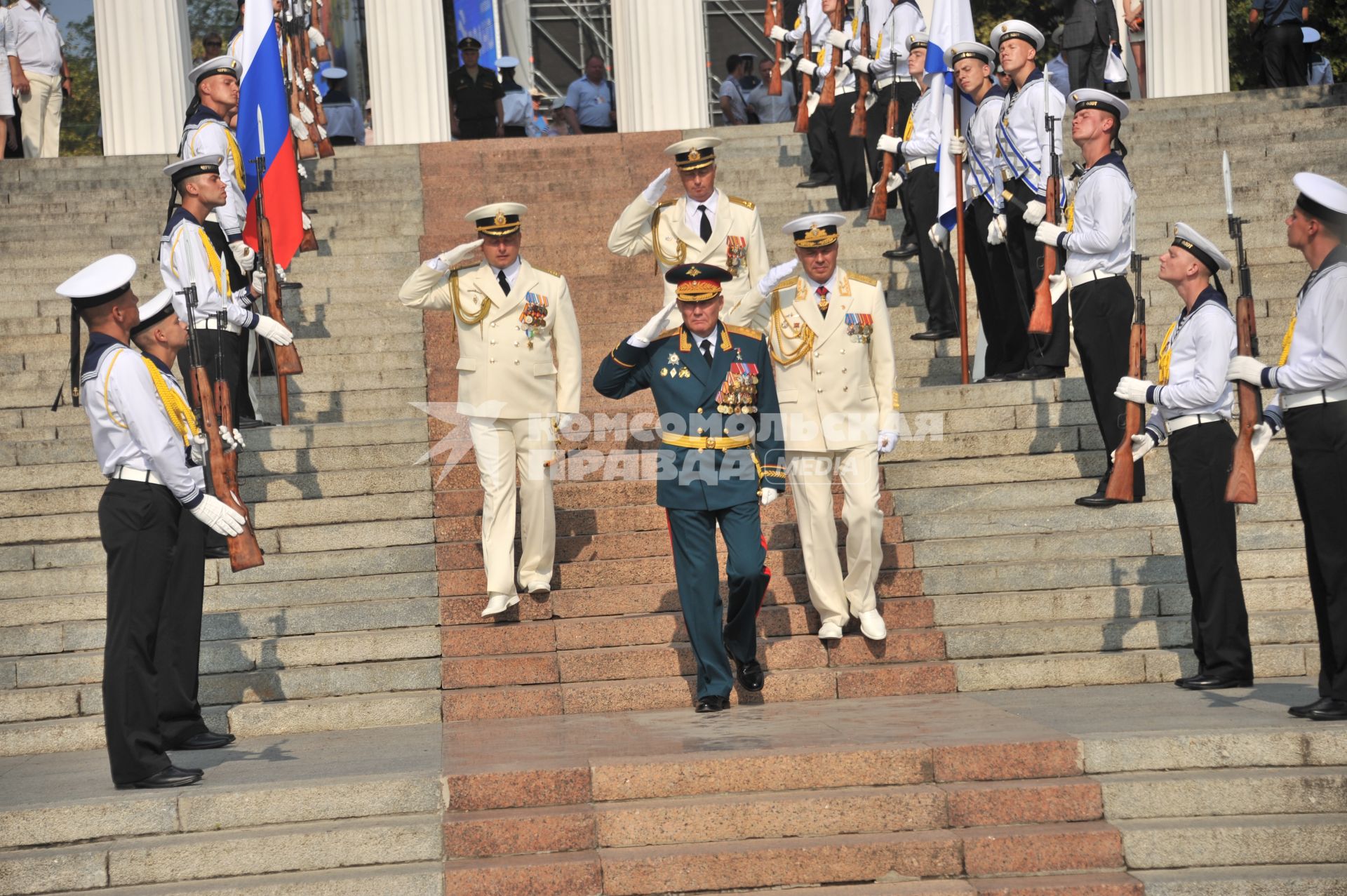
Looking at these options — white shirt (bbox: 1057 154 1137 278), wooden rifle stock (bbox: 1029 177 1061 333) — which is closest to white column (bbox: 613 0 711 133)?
wooden rifle stock (bbox: 1029 177 1061 333)

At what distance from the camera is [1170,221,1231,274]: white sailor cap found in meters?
8.40

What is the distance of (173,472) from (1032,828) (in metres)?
4.00

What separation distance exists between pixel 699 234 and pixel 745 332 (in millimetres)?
1580

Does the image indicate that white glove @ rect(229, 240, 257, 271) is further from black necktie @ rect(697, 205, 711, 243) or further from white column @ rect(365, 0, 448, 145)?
white column @ rect(365, 0, 448, 145)

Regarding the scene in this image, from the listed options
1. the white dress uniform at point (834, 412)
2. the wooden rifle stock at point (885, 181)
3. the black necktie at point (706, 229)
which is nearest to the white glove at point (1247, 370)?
the white dress uniform at point (834, 412)

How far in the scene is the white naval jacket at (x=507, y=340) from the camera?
944cm

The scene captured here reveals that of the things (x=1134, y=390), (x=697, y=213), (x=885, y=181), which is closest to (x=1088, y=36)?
(x=885, y=181)

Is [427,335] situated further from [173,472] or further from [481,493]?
[173,472]

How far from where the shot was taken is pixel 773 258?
46.3 feet

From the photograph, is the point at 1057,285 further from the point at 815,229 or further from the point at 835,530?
the point at 835,530

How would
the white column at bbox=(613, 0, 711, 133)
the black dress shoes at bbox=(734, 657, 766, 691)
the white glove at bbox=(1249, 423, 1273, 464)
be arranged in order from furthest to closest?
the white column at bbox=(613, 0, 711, 133) < the black dress shoes at bbox=(734, 657, 766, 691) < the white glove at bbox=(1249, 423, 1273, 464)

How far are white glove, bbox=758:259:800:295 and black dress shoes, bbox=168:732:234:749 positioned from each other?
370 centimetres

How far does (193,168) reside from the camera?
9617 mm

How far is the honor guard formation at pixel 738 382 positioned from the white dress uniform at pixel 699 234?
0.05 ft
